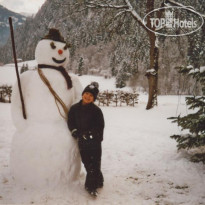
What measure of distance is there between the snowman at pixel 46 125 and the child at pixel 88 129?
0.15 m

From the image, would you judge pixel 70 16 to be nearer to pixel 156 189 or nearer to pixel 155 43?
pixel 155 43

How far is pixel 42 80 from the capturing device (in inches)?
123

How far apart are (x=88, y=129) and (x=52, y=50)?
3.78ft

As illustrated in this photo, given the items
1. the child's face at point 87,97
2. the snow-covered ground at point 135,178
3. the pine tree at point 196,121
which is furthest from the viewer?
the pine tree at point 196,121

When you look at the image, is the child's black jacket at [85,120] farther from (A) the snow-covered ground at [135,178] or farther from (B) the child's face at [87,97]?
(A) the snow-covered ground at [135,178]

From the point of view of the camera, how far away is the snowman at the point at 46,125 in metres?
3.02

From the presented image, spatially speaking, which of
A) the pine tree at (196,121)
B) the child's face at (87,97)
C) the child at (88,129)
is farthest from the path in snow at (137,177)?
the child's face at (87,97)

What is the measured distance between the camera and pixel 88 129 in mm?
3121

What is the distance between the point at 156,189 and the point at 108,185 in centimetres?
71

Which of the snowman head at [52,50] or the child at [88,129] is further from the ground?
the snowman head at [52,50]

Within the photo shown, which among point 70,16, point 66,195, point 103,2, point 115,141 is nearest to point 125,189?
point 66,195

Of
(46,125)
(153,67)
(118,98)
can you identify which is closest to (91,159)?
(46,125)

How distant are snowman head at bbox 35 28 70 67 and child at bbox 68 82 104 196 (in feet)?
1.86

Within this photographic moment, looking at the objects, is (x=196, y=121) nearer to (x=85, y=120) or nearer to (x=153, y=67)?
(x=85, y=120)
